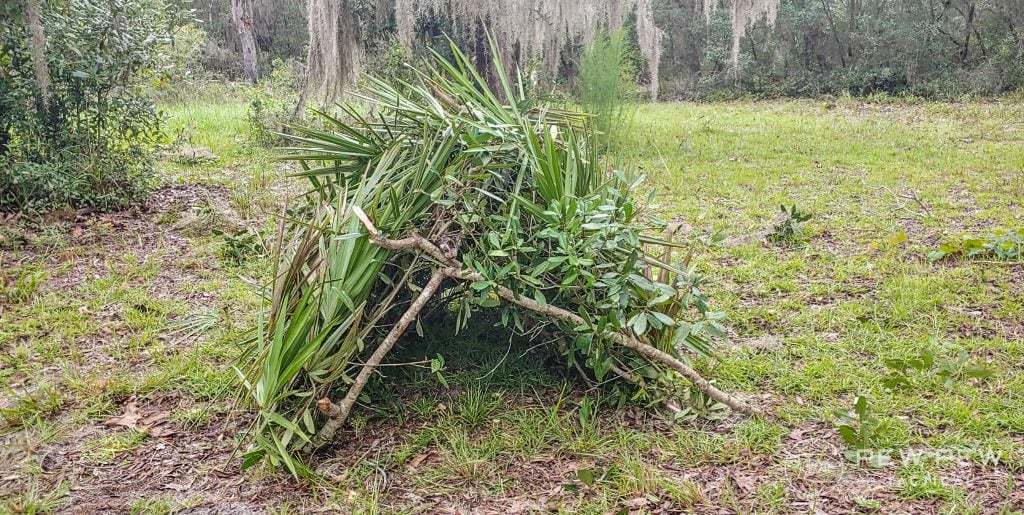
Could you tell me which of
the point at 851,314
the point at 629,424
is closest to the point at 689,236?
the point at 851,314

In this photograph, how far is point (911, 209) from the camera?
535 centimetres

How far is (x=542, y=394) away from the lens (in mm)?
2771

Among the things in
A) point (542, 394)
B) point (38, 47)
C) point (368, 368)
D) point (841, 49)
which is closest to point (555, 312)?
point (542, 394)

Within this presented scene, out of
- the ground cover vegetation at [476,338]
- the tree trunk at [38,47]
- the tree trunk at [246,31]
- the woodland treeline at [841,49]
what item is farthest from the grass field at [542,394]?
the tree trunk at [246,31]

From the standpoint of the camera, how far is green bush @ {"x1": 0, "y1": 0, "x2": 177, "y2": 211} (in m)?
4.96

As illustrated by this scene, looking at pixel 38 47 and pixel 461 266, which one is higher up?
pixel 38 47

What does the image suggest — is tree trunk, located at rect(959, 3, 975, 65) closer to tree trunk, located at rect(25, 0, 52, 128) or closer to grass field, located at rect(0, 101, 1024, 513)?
grass field, located at rect(0, 101, 1024, 513)

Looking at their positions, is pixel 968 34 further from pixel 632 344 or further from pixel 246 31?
pixel 246 31

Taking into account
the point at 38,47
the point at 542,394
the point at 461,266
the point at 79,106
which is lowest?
the point at 542,394

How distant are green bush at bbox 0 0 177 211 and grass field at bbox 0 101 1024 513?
29cm

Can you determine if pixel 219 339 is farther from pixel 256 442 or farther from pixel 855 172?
pixel 855 172

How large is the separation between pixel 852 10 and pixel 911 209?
35.1 ft

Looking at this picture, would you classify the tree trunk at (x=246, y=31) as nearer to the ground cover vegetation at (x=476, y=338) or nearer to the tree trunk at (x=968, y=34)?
the ground cover vegetation at (x=476, y=338)

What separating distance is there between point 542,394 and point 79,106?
14.7ft
